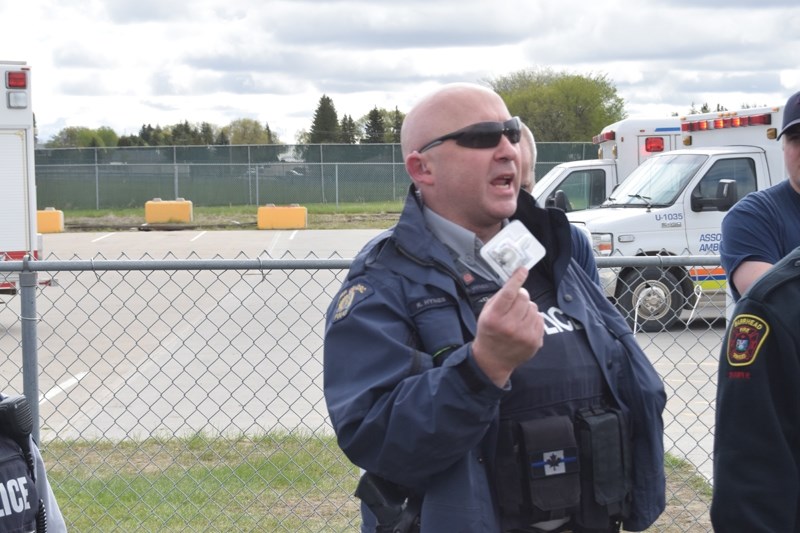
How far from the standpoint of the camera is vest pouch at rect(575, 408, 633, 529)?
97.0 inches

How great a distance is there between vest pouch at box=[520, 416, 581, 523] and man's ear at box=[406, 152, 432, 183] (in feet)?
2.09

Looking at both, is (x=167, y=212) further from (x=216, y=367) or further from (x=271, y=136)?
(x=271, y=136)

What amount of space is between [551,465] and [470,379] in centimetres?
39

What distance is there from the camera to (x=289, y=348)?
10.8 metres

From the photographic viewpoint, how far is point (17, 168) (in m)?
13.0

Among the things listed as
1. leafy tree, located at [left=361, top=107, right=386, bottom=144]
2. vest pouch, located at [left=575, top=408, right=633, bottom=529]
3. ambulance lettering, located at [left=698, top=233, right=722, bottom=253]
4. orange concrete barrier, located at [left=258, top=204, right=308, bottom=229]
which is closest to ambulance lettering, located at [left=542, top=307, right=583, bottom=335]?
vest pouch, located at [left=575, top=408, right=633, bottom=529]

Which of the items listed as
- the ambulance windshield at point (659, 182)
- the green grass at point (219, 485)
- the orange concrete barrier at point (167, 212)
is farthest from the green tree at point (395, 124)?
the green grass at point (219, 485)

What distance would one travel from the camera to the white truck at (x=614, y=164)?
52.2 feet

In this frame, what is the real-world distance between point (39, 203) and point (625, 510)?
3734 centimetres

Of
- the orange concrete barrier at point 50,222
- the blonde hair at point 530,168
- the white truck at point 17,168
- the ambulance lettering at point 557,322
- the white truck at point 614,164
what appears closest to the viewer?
the ambulance lettering at point 557,322

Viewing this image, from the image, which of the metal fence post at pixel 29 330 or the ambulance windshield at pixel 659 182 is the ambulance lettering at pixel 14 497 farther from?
the ambulance windshield at pixel 659 182

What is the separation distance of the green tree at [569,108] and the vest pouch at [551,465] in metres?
46.3

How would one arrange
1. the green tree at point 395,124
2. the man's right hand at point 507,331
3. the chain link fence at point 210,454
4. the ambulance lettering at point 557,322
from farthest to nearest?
the green tree at point 395,124 → the chain link fence at point 210,454 → the ambulance lettering at point 557,322 → the man's right hand at point 507,331

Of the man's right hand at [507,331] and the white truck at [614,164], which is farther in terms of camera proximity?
the white truck at [614,164]
